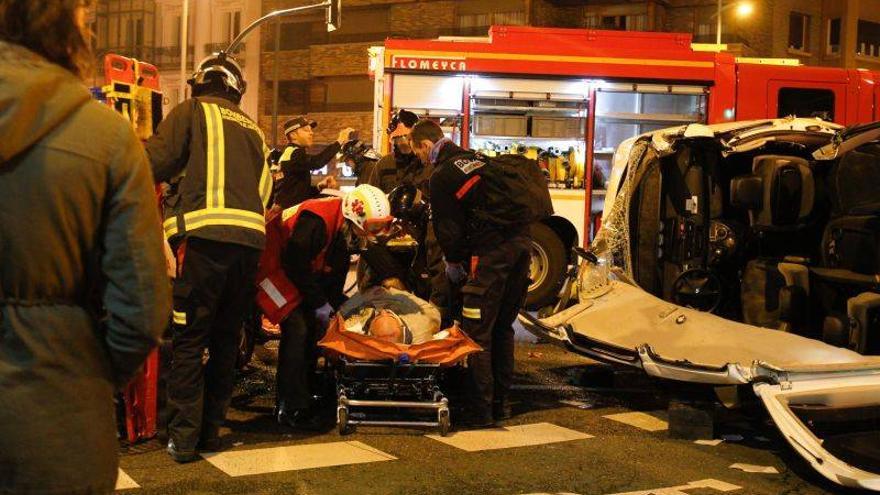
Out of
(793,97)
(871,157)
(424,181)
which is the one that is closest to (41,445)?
(871,157)

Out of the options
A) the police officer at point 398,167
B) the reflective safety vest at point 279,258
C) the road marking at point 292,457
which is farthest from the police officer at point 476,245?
the police officer at point 398,167

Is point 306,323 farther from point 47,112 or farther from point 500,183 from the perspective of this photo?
point 47,112

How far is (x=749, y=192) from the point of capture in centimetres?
659

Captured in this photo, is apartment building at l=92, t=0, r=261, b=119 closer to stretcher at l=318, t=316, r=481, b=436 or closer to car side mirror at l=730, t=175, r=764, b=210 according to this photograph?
car side mirror at l=730, t=175, r=764, b=210

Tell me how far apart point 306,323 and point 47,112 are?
378 cm

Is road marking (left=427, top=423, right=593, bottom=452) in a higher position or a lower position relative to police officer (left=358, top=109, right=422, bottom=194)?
lower

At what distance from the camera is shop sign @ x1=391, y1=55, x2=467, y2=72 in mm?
10969

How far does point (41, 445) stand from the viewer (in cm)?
202

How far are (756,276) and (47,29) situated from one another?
18.3ft


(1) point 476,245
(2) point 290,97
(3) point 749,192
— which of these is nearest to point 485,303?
→ (1) point 476,245

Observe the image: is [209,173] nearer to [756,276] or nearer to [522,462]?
[522,462]

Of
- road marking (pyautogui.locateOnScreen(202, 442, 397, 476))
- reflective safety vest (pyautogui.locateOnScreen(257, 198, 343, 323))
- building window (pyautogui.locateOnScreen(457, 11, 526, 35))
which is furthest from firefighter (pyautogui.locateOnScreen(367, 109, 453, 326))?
building window (pyautogui.locateOnScreen(457, 11, 526, 35))

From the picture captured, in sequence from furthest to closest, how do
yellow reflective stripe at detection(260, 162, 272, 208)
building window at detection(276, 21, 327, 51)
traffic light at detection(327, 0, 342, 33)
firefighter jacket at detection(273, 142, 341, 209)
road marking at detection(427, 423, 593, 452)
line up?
1. building window at detection(276, 21, 327, 51)
2. traffic light at detection(327, 0, 342, 33)
3. firefighter jacket at detection(273, 142, 341, 209)
4. road marking at detection(427, 423, 593, 452)
5. yellow reflective stripe at detection(260, 162, 272, 208)

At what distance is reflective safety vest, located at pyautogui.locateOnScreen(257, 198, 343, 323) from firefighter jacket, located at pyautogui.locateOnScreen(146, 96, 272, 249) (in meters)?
0.58
